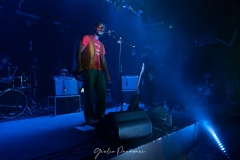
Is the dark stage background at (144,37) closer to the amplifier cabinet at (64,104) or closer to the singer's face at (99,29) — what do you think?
the amplifier cabinet at (64,104)

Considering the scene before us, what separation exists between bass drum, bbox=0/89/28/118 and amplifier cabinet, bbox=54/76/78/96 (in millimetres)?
1167

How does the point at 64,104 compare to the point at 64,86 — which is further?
the point at 64,86

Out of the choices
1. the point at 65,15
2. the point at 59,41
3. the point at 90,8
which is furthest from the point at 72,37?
the point at 90,8

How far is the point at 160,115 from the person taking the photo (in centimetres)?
259

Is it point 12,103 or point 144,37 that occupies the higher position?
point 144,37

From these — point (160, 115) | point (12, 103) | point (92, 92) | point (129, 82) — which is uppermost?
point (129, 82)

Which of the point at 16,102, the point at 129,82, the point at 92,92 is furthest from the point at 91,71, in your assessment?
the point at 129,82

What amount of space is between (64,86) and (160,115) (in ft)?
10.2

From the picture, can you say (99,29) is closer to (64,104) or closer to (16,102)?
(64,104)

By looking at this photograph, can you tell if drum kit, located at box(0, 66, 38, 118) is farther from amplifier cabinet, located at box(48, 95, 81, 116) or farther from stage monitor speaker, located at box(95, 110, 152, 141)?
stage monitor speaker, located at box(95, 110, 152, 141)

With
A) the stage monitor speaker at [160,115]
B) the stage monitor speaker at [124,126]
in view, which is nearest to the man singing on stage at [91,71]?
the stage monitor speaker at [124,126]

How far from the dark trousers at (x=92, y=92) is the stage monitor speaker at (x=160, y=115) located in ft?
3.12

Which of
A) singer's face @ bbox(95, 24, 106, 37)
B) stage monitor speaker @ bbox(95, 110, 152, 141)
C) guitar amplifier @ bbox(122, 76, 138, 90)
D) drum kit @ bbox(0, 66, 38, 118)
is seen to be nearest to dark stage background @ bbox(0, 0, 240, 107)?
guitar amplifier @ bbox(122, 76, 138, 90)

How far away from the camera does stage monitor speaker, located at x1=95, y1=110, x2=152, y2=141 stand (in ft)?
6.18
